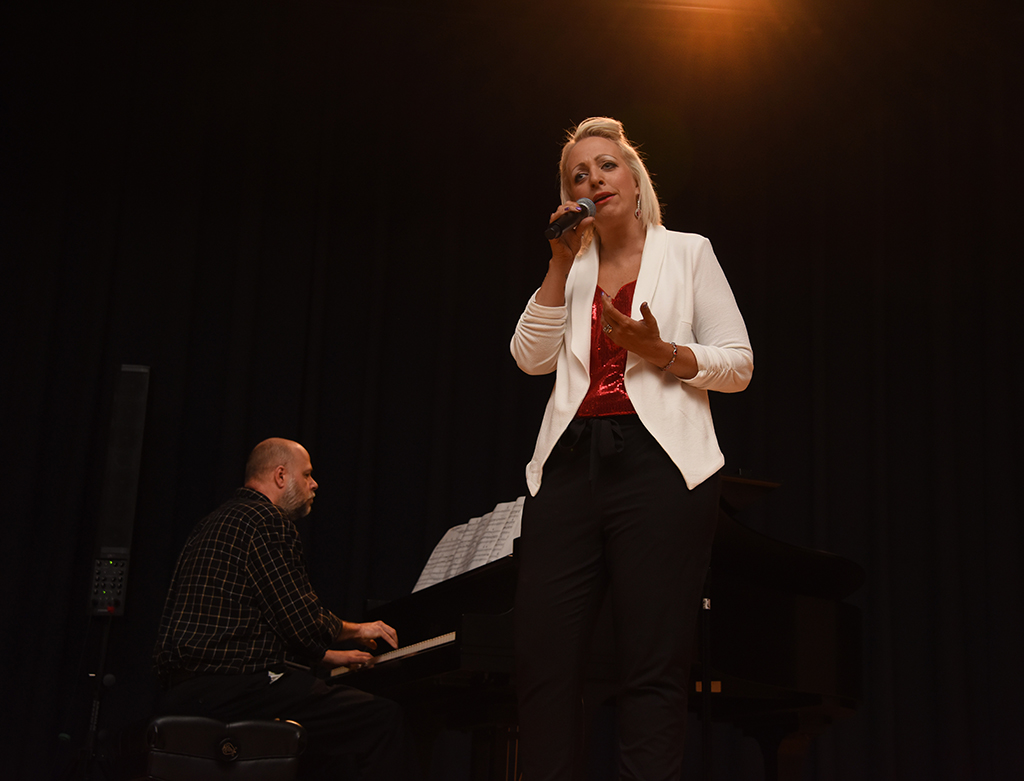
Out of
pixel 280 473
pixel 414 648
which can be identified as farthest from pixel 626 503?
pixel 280 473

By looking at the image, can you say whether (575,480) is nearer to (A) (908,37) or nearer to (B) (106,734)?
(B) (106,734)

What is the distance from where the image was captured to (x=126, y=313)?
13.9 feet

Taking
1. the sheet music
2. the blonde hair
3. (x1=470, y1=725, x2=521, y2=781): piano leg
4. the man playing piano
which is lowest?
(x1=470, y1=725, x2=521, y2=781): piano leg

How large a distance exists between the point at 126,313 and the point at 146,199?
0.53 meters

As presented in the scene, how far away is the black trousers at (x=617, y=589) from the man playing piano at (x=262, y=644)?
1.48 metres

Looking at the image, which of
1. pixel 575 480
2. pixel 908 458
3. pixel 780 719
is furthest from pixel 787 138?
pixel 575 480

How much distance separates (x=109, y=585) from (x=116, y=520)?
Answer: 0.78ft

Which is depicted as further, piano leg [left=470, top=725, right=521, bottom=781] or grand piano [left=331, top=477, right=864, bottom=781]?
piano leg [left=470, top=725, right=521, bottom=781]

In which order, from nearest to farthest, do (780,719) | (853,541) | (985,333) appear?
(780,719) < (853,541) < (985,333)

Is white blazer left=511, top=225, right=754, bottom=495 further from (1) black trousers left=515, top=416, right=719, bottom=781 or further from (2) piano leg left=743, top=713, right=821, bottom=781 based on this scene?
(2) piano leg left=743, top=713, right=821, bottom=781

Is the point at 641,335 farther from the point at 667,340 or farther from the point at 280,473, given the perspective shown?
the point at 280,473

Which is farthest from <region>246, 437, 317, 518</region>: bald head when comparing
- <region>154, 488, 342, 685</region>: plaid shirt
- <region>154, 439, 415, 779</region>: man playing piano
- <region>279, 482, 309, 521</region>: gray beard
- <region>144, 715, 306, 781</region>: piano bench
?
<region>144, 715, 306, 781</region>: piano bench

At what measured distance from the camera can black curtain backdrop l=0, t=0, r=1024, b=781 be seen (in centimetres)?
413

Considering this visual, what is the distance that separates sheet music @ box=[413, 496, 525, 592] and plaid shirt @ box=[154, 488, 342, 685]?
371mm
